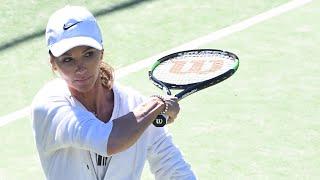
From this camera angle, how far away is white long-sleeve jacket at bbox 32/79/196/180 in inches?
131

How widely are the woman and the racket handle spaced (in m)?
0.02

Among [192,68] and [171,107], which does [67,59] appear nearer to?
[171,107]

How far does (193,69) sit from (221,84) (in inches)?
107

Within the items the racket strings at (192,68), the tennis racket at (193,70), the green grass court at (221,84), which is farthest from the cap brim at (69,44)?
the green grass court at (221,84)

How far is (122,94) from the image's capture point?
11.9 feet

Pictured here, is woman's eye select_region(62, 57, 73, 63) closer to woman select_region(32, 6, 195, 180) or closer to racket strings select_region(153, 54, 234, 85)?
woman select_region(32, 6, 195, 180)

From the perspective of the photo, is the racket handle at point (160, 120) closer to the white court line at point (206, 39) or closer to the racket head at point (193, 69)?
the racket head at point (193, 69)

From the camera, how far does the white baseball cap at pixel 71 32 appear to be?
3.32 metres

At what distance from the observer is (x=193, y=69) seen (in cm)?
447

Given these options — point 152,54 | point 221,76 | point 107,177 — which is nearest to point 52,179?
point 107,177

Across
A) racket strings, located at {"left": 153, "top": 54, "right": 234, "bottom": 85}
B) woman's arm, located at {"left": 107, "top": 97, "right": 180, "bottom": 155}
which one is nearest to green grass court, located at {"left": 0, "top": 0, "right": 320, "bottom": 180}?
racket strings, located at {"left": 153, "top": 54, "right": 234, "bottom": 85}

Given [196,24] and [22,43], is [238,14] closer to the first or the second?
[196,24]

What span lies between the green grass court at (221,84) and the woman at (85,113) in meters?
2.18

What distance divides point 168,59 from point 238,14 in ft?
14.1
